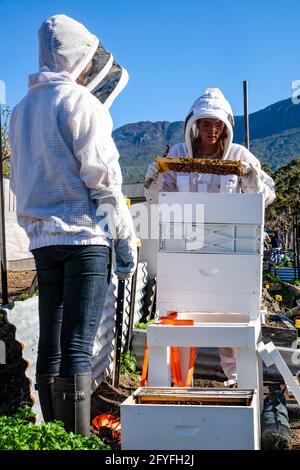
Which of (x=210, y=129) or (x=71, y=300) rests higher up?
(x=210, y=129)

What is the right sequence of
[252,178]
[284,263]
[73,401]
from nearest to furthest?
[73,401] → [252,178] → [284,263]

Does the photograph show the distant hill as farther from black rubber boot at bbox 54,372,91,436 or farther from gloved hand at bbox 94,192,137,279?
black rubber boot at bbox 54,372,91,436

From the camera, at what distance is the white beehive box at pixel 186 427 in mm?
2400

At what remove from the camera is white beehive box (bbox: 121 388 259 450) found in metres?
2.40

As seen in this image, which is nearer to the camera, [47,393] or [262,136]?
[47,393]

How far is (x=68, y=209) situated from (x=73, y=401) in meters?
0.72

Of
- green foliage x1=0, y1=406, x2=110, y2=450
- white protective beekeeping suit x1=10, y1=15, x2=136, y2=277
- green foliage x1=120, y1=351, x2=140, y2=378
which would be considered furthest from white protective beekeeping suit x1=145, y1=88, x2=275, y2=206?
green foliage x1=120, y1=351, x2=140, y2=378

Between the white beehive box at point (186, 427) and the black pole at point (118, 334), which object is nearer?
the white beehive box at point (186, 427)

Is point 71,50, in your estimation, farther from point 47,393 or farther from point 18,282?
point 18,282

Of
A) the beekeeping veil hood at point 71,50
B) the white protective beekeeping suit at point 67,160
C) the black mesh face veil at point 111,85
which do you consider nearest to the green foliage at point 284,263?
the black mesh face veil at point 111,85

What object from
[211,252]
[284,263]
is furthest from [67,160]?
[284,263]

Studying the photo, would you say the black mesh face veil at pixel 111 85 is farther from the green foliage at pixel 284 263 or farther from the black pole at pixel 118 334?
the green foliage at pixel 284 263

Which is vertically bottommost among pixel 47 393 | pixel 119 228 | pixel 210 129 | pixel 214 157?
pixel 47 393

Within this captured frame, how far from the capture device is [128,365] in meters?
4.98
